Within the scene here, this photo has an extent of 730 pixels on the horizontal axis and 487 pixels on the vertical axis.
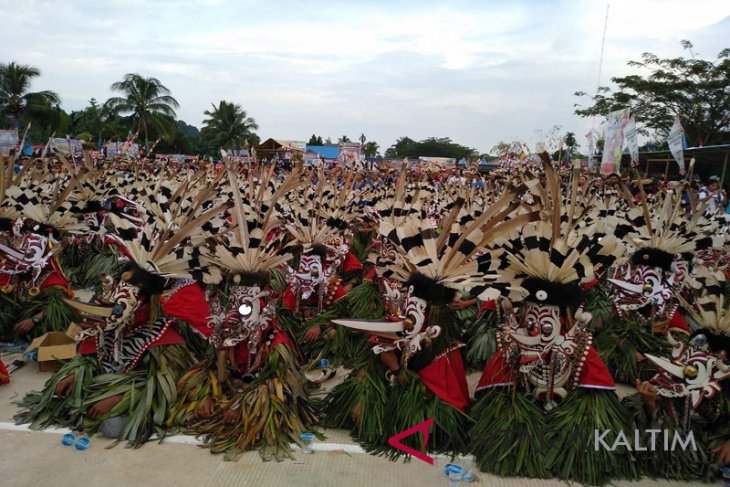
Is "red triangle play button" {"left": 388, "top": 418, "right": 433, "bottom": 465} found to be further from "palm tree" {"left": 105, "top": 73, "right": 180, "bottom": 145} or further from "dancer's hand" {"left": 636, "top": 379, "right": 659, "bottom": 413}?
"palm tree" {"left": 105, "top": 73, "right": 180, "bottom": 145}

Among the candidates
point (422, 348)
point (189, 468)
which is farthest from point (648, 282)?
point (189, 468)

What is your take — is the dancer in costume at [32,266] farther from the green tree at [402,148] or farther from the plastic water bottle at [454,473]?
the green tree at [402,148]

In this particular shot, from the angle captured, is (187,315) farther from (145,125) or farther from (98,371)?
(145,125)

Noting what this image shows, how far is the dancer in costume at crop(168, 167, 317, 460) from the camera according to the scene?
432 centimetres

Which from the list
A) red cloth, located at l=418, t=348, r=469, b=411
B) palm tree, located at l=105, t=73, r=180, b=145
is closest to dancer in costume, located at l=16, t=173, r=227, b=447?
red cloth, located at l=418, t=348, r=469, b=411

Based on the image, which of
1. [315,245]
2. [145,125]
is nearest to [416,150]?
[145,125]

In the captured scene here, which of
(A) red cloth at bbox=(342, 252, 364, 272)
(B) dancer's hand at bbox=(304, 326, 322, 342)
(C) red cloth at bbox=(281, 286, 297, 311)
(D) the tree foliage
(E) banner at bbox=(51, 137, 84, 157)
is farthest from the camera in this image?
(D) the tree foliage

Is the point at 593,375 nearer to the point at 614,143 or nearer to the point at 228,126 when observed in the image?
the point at 614,143

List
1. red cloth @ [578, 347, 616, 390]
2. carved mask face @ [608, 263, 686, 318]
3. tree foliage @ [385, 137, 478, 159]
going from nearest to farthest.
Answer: red cloth @ [578, 347, 616, 390] < carved mask face @ [608, 263, 686, 318] < tree foliage @ [385, 137, 478, 159]

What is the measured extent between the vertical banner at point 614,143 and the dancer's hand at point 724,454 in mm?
9129

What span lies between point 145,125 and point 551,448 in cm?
4291

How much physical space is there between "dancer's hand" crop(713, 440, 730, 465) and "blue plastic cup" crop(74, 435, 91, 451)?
4696mm

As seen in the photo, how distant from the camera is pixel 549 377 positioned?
419 cm

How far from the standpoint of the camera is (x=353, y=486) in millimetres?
3873
